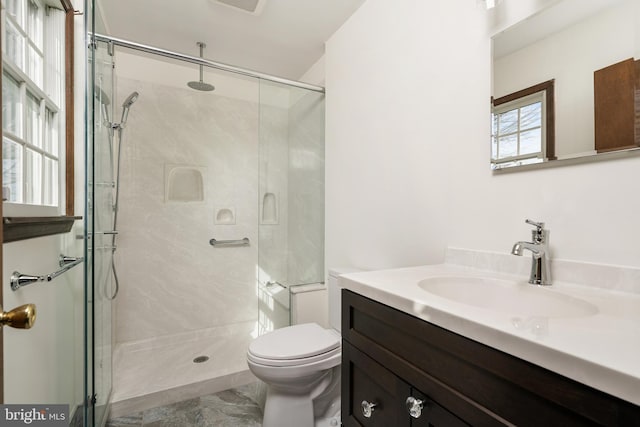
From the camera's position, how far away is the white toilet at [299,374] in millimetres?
1411

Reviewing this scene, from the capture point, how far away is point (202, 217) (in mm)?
2818

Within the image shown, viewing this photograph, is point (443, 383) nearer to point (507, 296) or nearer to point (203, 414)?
point (507, 296)

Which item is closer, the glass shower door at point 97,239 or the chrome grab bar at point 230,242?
the glass shower door at point 97,239

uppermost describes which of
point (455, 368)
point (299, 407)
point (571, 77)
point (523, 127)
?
point (571, 77)

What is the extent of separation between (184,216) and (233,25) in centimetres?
159

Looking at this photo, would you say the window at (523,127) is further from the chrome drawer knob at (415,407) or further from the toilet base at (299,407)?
the toilet base at (299,407)

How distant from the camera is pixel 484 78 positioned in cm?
119

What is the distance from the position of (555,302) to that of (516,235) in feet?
0.91

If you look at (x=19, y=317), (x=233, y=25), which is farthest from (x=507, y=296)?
(x=233, y=25)

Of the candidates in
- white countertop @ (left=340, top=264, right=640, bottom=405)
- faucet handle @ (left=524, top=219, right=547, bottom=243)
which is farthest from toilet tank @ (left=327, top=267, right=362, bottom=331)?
faucet handle @ (left=524, top=219, right=547, bottom=243)

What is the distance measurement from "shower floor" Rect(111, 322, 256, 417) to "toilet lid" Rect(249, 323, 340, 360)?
67cm

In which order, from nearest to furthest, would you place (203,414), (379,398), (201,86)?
(379,398)
(203,414)
(201,86)

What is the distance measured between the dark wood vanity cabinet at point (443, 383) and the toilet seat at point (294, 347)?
414mm

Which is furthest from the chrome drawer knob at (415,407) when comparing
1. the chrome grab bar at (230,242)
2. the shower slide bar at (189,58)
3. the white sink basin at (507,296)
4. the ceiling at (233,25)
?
the chrome grab bar at (230,242)
